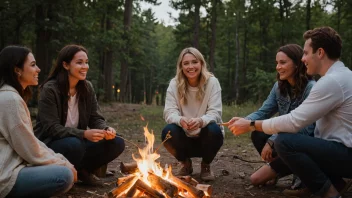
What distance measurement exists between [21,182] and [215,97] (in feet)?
9.45

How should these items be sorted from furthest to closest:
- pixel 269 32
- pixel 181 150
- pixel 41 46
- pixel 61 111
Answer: pixel 269 32 < pixel 41 46 < pixel 181 150 < pixel 61 111

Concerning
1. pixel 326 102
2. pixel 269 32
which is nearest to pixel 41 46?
pixel 326 102

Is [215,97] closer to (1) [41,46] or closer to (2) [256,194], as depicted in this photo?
(2) [256,194]

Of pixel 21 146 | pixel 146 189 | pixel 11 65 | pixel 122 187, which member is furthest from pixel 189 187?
pixel 11 65

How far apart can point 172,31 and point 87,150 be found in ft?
93.4

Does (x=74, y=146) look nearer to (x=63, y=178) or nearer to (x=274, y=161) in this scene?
(x=63, y=178)

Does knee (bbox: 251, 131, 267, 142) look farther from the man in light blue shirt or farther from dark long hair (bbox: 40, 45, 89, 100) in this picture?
dark long hair (bbox: 40, 45, 89, 100)

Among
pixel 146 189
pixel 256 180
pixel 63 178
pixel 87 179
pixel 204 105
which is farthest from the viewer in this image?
pixel 204 105

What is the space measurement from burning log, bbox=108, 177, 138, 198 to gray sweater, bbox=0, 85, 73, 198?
2.80 ft

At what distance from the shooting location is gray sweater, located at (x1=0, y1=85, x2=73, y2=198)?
117 inches

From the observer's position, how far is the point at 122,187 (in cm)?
359

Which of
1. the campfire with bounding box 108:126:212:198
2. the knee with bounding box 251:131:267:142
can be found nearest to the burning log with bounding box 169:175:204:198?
the campfire with bounding box 108:126:212:198

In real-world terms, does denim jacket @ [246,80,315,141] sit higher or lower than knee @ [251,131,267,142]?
higher

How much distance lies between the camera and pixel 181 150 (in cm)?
499
